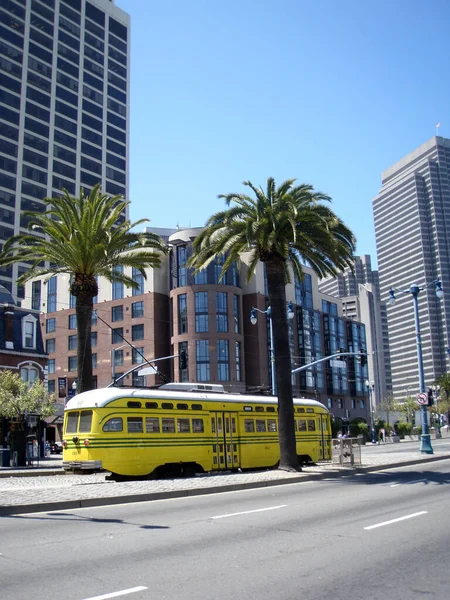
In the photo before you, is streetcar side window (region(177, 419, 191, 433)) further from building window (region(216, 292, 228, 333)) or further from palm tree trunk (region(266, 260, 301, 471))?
building window (region(216, 292, 228, 333))

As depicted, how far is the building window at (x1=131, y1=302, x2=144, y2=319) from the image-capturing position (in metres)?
78.5

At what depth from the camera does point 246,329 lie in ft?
260

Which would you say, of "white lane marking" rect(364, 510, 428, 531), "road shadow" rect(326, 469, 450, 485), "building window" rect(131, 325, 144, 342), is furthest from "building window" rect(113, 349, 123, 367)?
"white lane marking" rect(364, 510, 428, 531)

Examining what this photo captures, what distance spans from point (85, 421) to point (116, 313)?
6046 cm

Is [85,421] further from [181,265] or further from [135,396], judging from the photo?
[181,265]

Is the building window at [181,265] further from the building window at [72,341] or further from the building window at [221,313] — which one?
the building window at [72,341]

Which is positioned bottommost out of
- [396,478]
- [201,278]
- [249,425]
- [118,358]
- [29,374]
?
[396,478]

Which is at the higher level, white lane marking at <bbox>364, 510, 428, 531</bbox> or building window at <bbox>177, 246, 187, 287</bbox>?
building window at <bbox>177, 246, 187, 287</bbox>

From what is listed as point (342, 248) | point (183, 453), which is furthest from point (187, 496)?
point (342, 248)

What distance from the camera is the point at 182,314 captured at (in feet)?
246

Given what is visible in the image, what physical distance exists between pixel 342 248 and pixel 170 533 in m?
17.7

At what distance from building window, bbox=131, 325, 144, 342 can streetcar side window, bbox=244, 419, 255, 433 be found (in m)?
52.7

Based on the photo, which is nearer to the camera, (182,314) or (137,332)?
(182,314)

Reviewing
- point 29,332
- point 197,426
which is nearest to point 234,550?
point 197,426
